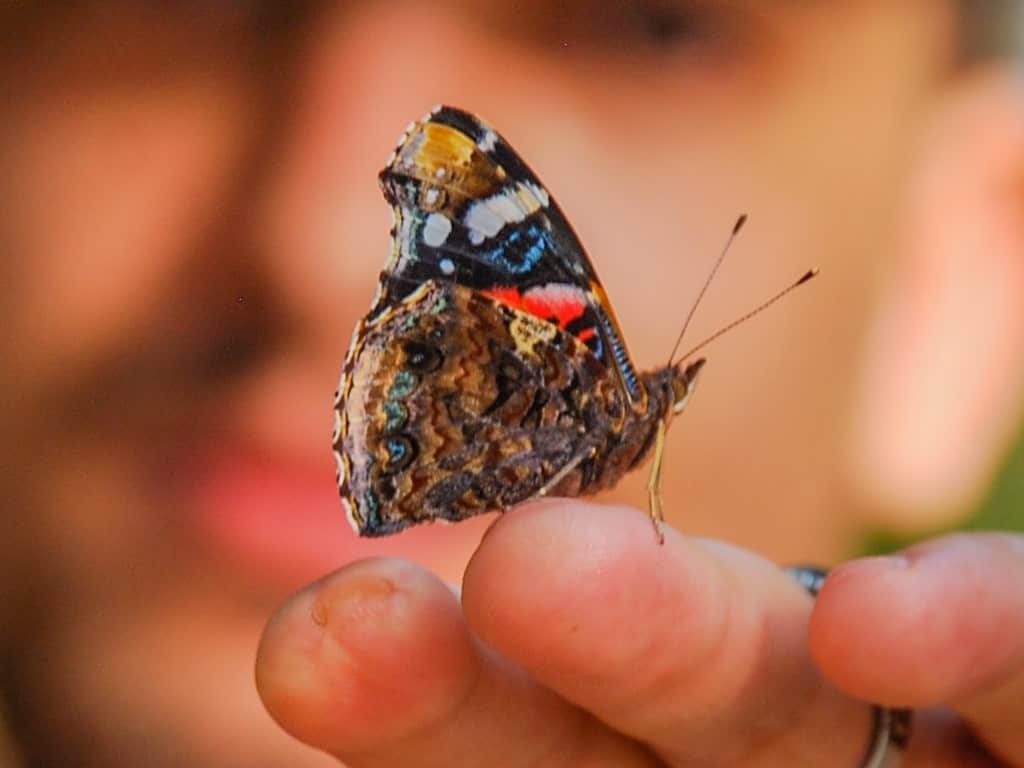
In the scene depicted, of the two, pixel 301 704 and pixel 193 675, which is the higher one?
pixel 301 704

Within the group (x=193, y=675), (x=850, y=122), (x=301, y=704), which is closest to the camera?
(x=301, y=704)

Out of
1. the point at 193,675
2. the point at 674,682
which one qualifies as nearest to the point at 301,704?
the point at 674,682

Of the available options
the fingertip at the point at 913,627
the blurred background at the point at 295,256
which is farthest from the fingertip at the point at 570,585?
the blurred background at the point at 295,256

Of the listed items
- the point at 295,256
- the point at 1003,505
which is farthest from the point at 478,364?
the point at 1003,505

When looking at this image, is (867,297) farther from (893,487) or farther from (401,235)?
(401,235)

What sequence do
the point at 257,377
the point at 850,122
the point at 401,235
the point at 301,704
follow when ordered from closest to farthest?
the point at 301,704
the point at 401,235
the point at 257,377
the point at 850,122

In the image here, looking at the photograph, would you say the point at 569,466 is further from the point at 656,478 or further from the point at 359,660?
the point at 359,660

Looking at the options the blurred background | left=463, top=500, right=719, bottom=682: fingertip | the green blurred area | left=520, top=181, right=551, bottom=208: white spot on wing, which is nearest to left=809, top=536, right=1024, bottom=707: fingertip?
left=463, top=500, right=719, bottom=682: fingertip

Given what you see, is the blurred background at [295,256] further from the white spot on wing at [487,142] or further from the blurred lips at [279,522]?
the white spot on wing at [487,142]
